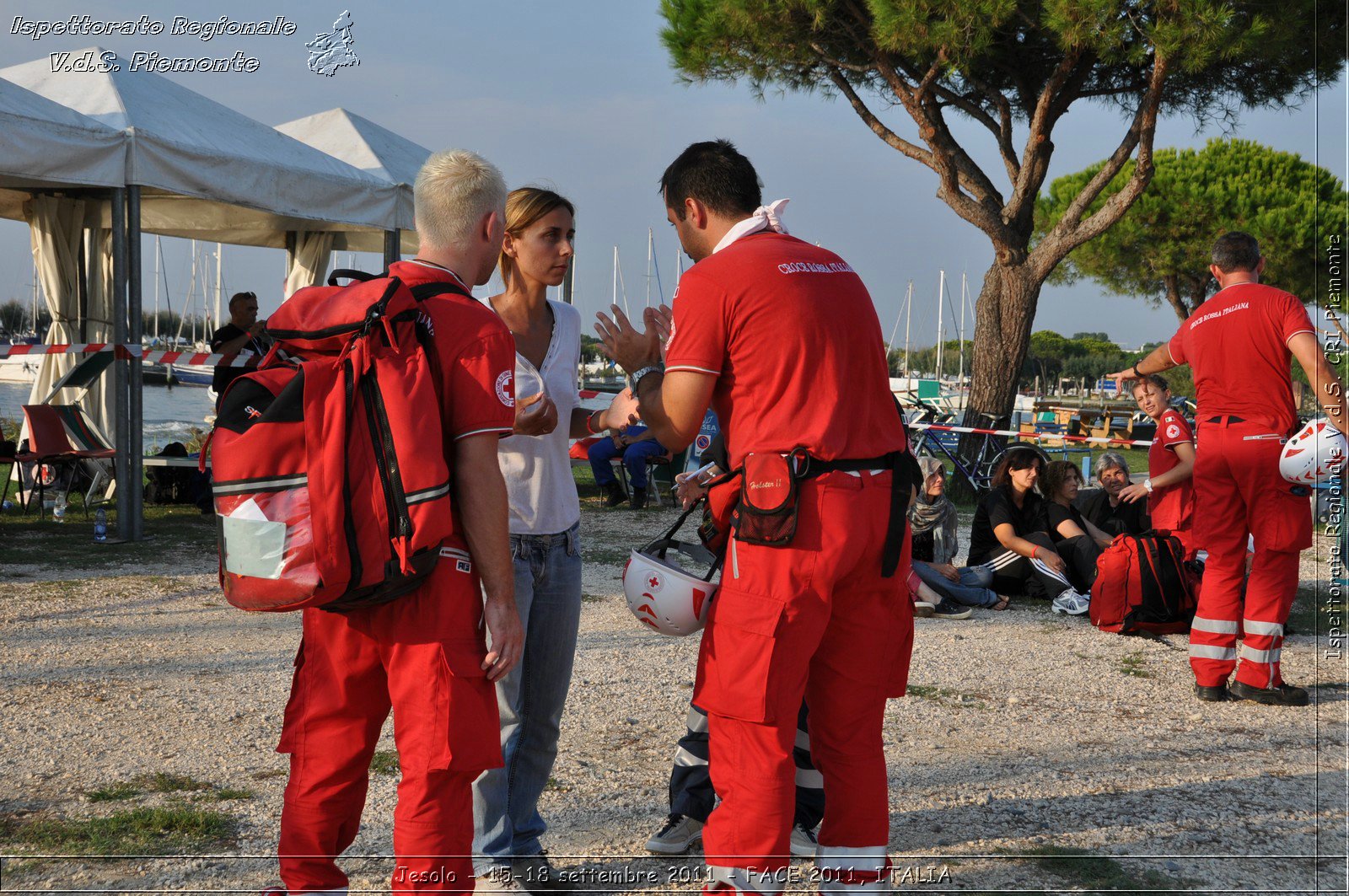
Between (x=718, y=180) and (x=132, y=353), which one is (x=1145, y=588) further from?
(x=132, y=353)

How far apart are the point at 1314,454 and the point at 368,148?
957cm

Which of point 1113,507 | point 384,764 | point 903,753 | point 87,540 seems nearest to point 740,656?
point 384,764

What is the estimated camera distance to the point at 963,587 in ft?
24.3

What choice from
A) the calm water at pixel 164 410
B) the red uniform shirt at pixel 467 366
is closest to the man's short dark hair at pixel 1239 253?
the red uniform shirt at pixel 467 366

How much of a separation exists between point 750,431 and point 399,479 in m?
0.86

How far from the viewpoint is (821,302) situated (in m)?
2.57

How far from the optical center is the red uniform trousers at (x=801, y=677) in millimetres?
2494

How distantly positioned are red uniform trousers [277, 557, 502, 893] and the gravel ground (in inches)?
36.7

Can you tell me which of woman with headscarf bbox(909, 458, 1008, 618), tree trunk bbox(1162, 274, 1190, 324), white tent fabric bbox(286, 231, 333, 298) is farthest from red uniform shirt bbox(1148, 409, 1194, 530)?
tree trunk bbox(1162, 274, 1190, 324)

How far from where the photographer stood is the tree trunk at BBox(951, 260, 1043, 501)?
1351 centimetres

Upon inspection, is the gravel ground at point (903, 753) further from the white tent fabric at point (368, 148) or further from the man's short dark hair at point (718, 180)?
the white tent fabric at point (368, 148)

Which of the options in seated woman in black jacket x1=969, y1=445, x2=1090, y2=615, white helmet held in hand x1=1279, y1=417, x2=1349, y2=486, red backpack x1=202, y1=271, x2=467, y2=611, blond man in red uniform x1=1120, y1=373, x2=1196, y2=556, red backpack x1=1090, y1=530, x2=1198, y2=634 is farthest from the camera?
seated woman in black jacket x1=969, y1=445, x2=1090, y2=615

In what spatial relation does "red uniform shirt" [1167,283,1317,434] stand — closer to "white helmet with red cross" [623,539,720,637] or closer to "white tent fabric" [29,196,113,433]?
"white helmet with red cross" [623,539,720,637]

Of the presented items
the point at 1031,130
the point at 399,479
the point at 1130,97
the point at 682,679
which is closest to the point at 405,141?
the point at 1031,130
